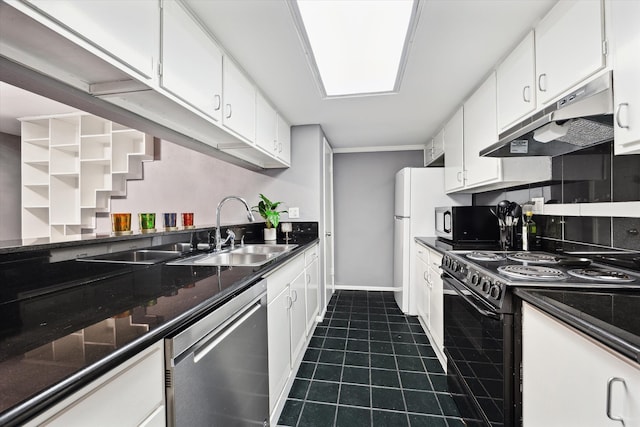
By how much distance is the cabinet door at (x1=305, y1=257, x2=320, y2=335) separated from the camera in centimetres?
241

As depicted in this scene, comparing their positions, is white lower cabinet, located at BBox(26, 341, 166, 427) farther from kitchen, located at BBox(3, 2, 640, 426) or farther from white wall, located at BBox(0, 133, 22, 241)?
white wall, located at BBox(0, 133, 22, 241)

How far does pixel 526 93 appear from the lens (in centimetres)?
155

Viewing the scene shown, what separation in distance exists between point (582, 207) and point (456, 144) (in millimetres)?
1220

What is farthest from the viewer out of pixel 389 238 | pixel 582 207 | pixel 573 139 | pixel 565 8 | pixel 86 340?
pixel 389 238

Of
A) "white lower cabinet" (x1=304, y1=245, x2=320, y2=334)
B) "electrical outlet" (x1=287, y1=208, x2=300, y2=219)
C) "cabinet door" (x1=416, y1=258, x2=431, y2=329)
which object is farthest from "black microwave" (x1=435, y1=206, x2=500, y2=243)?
"electrical outlet" (x1=287, y1=208, x2=300, y2=219)

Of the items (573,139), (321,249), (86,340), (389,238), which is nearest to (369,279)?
(389,238)

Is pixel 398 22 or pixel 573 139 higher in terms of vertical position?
pixel 398 22

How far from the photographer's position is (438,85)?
212 centimetres

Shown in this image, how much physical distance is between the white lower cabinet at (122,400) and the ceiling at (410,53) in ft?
4.84

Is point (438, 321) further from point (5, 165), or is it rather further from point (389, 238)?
point (5, 165)

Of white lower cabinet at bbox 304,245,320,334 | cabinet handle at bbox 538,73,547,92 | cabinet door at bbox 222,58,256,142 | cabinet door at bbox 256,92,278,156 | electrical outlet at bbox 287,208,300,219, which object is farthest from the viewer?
electrical outlet at bbox 287,208,300,219

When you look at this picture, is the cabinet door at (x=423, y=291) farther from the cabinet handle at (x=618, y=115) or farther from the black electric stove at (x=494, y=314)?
the cabinet handle at (x=618, y=115)

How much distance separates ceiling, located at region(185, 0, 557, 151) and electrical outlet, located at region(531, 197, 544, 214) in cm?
98

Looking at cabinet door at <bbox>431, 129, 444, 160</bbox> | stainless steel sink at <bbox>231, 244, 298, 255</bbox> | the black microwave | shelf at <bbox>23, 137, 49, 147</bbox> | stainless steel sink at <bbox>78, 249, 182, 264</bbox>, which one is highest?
cabinet door at <bbox>431, 129, 444, 160</bbox>
